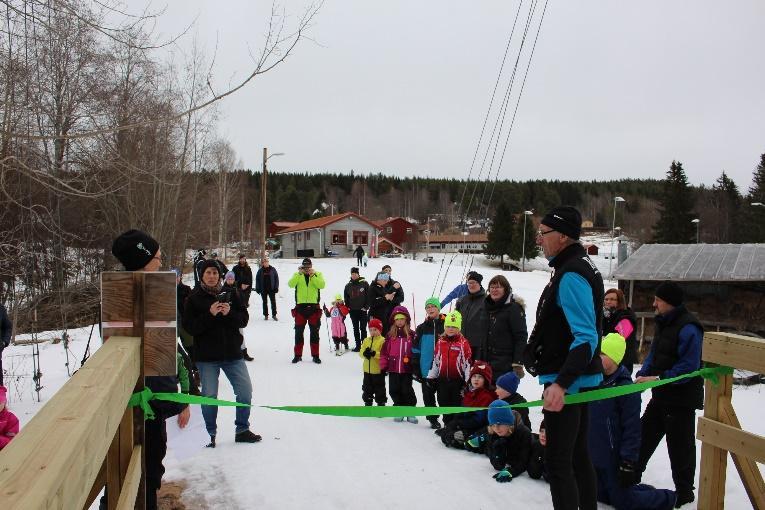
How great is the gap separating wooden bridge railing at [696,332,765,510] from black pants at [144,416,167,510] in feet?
11.2

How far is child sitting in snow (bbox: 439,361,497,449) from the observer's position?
5719mm

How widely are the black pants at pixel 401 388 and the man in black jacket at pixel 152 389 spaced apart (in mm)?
3846

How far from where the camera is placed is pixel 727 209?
210ft

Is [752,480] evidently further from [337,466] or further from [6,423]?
[6,423]

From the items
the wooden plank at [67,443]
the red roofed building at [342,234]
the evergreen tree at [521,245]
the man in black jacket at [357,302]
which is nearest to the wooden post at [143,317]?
the wooden plank at [67,443]

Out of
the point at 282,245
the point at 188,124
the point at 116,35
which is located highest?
the point at 188,124

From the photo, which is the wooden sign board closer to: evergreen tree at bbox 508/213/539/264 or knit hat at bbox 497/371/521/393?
knit hat at bbox 497/371/521/393

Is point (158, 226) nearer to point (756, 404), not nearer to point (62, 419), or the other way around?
point (756, 404)

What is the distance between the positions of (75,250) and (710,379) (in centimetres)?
1932

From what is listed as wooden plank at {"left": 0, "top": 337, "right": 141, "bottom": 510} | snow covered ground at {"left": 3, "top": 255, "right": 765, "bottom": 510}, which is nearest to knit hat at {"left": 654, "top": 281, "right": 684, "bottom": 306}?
snow covered ground at {"left": 3, "top": 255, "right": 765, "bottom": 510}

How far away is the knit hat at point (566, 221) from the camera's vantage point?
3.25m

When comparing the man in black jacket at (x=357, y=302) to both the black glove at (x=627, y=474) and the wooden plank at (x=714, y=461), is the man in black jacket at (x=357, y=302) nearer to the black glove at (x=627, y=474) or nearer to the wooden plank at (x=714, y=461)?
the black glove at (x=627, y=474)

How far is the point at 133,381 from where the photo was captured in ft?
8.01

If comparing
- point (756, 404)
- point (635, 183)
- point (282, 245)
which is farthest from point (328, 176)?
point (756, 404)
